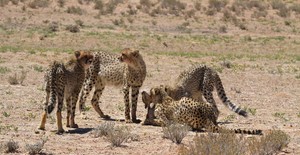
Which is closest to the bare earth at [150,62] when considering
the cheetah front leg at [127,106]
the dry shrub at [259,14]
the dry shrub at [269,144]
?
the cheetah front leg at [127,106]

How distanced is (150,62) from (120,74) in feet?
41.3

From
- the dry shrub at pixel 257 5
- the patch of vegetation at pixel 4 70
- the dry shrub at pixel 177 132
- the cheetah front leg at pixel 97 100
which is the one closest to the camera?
the dry shrub at pixel 177 132

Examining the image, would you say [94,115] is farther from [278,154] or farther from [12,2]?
[12,2]

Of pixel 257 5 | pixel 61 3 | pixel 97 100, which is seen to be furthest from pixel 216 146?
pixel 257 5

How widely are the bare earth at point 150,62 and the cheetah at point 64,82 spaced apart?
40 cm

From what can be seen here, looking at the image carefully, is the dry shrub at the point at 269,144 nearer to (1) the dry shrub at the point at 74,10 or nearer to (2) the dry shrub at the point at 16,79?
(2) the dry shrub at the point at 16,79

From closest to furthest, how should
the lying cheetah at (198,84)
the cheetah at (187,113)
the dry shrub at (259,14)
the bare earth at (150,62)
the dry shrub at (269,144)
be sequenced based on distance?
the dry shrub at (269,144) → the bare earth at (150,62) → the cheetah at (187,113) → the lying cheetah at (198,84) → the dry shrub at (259,14)

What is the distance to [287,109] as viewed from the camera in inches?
679

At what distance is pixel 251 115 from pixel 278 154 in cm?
501

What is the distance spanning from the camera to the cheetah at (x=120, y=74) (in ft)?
46.6

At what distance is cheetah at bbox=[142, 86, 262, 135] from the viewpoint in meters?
12.6

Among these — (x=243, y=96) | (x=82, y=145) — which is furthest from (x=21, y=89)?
(x=82, y=145)

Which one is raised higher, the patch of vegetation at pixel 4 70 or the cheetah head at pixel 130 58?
the cheetah head at pixel 130 58

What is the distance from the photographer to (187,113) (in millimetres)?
12812
